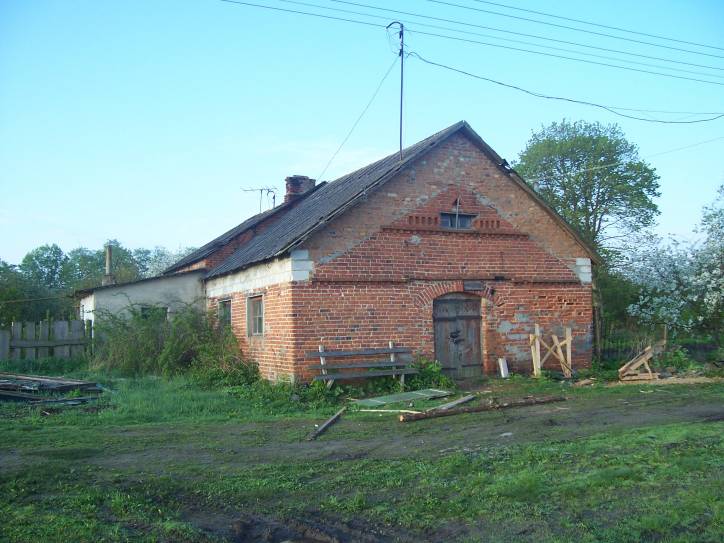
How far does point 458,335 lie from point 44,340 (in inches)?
442

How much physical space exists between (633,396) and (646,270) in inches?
550

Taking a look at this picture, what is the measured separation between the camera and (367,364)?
43.0ft

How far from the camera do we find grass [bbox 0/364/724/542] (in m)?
4.99

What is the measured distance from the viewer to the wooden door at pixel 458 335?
47.5ft

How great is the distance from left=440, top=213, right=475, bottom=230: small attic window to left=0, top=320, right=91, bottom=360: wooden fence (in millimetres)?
10478

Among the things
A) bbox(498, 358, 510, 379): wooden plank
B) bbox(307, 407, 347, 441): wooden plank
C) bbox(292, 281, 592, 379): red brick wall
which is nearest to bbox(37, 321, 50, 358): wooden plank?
bbox(292, 281, 592, 379): red brick wall

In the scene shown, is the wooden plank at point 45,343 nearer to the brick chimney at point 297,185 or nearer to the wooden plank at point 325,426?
the brick chimney at point 297,185

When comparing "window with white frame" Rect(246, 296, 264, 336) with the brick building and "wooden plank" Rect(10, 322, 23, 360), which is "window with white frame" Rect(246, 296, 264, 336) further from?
"wooden plank" Rect(10, 322, 23, 360)

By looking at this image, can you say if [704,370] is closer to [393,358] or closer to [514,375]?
[514,375]

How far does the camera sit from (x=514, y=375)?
1453 cm

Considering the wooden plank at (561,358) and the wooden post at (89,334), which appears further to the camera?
the wooden post at (89,334)

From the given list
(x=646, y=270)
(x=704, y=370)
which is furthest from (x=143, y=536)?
(x=646, y=270)

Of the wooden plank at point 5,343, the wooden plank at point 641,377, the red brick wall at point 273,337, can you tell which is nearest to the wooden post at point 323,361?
the red brick wall at point 273,337

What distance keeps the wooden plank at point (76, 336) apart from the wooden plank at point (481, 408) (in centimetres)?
1164
